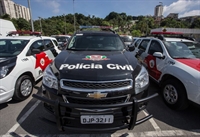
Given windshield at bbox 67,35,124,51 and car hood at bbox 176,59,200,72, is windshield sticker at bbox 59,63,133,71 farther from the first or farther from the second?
car hood at bbox 176,59,200,72

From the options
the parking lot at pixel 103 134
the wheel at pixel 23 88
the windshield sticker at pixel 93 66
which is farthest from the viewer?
the wheel at pixel 23 88

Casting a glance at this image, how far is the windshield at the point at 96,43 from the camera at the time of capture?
2917 millimetres

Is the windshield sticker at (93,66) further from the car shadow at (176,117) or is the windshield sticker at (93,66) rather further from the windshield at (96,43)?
the car shadow at (176,117)

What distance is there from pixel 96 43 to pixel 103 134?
205 centimetres

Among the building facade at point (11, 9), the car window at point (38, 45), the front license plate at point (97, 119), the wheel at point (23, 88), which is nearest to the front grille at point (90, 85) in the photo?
the front license plate at point (97, 119)

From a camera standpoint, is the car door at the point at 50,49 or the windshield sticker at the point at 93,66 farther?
the car door at the point at 50,49

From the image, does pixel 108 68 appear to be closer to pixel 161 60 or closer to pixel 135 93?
pixel 135 93

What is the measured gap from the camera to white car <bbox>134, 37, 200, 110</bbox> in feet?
7.77

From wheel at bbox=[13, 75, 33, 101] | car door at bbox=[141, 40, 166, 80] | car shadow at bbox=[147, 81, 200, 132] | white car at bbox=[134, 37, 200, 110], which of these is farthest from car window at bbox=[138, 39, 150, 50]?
wheel at bbox=[13, 75, 33, 101]

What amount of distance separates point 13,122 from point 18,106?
0.57 meters

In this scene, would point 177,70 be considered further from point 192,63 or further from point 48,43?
point 48,43

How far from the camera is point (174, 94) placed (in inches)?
111

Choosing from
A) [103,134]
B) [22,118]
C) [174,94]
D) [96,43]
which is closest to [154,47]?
[174,94]

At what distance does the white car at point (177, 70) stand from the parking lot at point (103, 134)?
305 mm
